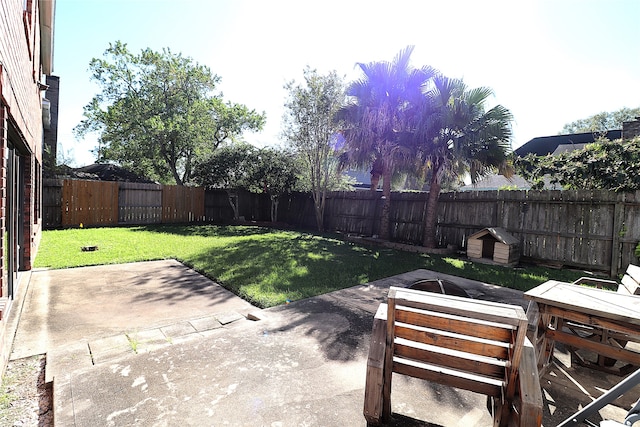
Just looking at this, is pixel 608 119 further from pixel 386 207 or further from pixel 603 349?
pixel 603 349

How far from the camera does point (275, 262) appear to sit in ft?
20.8

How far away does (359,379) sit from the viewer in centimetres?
236

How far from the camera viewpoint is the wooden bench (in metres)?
1.55

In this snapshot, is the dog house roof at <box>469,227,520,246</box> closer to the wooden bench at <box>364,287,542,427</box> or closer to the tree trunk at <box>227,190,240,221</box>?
the wooden bench at <box>364,287,542,427</box>

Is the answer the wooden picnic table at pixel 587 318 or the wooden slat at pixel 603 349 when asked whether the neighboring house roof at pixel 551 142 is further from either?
the wooden slat at pixel 603 349

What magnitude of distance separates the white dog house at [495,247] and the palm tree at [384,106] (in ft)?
9.93

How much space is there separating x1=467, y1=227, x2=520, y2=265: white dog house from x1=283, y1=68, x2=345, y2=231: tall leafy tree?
5.59 metres

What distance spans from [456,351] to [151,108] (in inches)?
776

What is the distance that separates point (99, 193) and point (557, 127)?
38.8 m

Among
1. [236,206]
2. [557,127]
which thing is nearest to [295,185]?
[236,206]

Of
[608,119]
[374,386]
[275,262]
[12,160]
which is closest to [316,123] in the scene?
[275,262]

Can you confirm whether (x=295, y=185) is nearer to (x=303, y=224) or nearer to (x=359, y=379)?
(x=303, y=224)

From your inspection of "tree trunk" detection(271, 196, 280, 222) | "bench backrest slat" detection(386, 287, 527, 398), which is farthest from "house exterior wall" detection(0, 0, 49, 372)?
"tree trunk" detection(271, 196, 280, 222)

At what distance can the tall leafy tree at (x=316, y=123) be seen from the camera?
11711 millimetres
